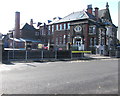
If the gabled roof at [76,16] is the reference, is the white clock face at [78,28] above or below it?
below

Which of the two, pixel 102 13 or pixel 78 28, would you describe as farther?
pixel 102 13

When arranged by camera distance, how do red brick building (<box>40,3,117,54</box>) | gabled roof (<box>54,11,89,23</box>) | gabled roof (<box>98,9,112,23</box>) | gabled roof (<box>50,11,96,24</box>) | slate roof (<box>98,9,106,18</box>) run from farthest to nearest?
slate roof (<box>98,9,106,18</box>) → gabled roof (<box>98,9,112,23</box>) → gabled roof (<box>54,11,89,23</box>) → gabled roof (<box>50,11,96,24</box>) → red brick building (<box>40,3,117,54</box>)

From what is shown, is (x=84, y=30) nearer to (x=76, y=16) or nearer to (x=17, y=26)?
(x=76, y=16)

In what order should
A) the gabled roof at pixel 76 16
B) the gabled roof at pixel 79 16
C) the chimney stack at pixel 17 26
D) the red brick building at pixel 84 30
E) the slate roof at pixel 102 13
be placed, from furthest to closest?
the chimney stack at pixel 17 26
the slate roof at pixel 102 13
the gabled roof at pixel 76 16
the gabled roof at pixel 79 16
the red brick building at pixel 84 30

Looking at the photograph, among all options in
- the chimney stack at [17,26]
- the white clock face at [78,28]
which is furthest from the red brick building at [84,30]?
the chimney stack at [17,26]

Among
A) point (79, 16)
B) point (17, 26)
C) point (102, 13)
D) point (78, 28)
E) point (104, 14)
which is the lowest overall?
point (78, 28)

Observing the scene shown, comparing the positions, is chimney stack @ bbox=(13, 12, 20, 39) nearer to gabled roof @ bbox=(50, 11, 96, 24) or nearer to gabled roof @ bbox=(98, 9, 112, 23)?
gabled roof @ bbox=(50, 11, 96, 24)

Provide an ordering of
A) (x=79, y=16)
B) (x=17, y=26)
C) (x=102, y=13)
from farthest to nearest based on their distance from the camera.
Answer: (x=17, y=26), (x=102, y=13), (x=79, y=16)

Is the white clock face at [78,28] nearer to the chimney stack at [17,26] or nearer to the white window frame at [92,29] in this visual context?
the white window frame at [92,29]

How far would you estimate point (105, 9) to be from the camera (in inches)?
1841

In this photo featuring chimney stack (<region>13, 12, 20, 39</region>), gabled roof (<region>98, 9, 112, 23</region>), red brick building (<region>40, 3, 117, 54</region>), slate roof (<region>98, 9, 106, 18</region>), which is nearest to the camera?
red brick building (<region>40, 3, 117, 54</region>)

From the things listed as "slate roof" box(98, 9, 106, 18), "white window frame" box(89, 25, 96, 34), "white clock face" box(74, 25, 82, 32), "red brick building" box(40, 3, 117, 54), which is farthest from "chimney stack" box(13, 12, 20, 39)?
"slate roof" box(98, 9, 106, 18)

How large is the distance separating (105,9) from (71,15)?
37.6ft

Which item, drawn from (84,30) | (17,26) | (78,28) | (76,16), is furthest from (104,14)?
(17,26)
